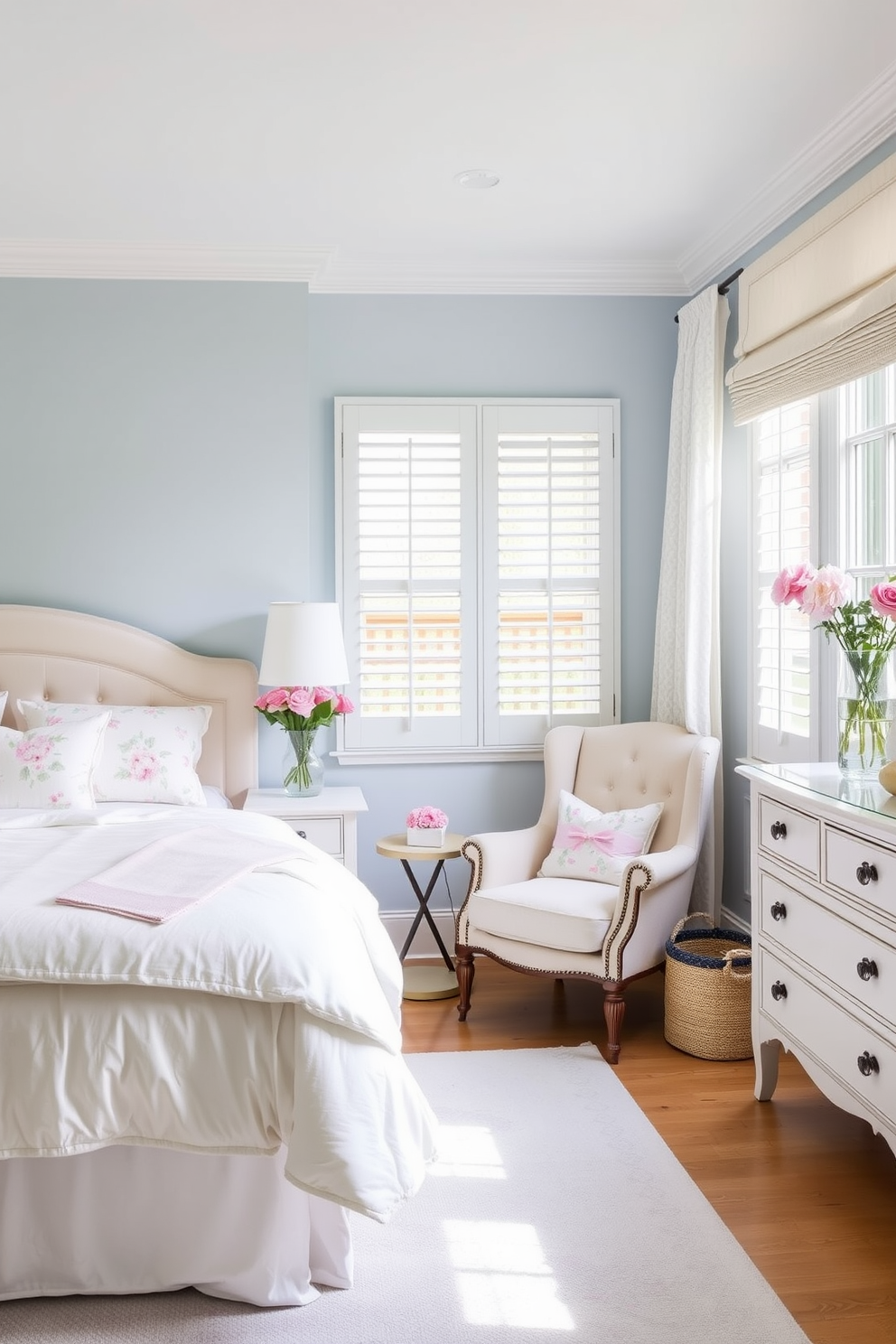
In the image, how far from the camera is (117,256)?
4035mm

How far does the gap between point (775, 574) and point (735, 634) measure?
0.39m

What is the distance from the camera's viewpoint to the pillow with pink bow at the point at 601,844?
3676mm

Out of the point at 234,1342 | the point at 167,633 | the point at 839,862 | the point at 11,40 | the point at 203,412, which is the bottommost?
the point at 234,1342

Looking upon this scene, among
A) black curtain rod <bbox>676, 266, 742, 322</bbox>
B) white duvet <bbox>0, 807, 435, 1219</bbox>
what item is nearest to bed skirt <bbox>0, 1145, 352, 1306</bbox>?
white duvet <bbox>0, 807, 435, 1219</bbox>

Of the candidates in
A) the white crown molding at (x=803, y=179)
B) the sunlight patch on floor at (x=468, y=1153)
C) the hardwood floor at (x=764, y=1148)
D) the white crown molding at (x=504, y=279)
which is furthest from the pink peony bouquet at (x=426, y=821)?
the white crown molding at (x=803, y=179)

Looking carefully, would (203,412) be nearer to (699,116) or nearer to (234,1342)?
(699,116)

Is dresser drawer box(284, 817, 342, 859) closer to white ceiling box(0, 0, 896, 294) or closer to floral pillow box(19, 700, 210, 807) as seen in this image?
floral pillow box(19, 700, 210, 807)

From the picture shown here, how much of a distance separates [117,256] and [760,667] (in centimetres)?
278

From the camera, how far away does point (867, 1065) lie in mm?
2348

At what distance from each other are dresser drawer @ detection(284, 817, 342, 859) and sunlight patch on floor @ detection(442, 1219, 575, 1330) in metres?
1.56

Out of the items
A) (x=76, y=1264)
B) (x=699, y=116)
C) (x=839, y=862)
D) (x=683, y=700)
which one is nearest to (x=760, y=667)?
(x=683, y=700)

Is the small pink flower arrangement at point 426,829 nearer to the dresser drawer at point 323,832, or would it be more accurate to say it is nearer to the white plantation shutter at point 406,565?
the dresser drawer at point 323,832

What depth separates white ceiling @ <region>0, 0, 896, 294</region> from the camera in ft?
8.27

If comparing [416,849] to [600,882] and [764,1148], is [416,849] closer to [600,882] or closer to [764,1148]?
[600,882]
